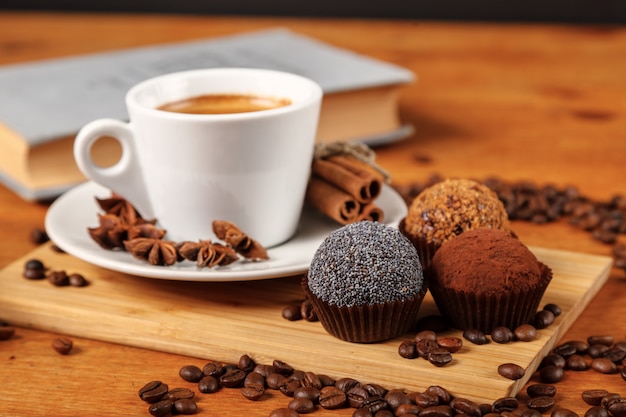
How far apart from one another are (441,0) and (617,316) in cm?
253

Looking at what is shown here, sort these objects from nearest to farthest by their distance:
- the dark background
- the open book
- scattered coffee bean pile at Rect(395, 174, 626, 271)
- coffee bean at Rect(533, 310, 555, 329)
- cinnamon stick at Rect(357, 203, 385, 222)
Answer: coffee bean at Rect(533, 310, 555, 329), cinnamon stick at Rect(357, 203, 385, 222), scattered coffee bean pile at Rect(395, 174, 626, 271), the open book, the dark background

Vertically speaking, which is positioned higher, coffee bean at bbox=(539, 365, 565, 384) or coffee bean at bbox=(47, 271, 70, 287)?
coffee bean at bbox=(539, 365, 565, 384)

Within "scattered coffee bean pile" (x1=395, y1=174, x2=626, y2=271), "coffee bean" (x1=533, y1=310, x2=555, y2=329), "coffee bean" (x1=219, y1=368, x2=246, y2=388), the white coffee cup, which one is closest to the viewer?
"coffee bean" (x1=219, y1=368, x2=246, y2=388)

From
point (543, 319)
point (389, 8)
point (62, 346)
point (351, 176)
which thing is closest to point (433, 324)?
point (543, 319)

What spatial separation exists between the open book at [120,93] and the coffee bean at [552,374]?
110 centimetres

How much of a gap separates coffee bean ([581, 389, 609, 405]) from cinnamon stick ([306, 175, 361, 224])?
55 centimetres

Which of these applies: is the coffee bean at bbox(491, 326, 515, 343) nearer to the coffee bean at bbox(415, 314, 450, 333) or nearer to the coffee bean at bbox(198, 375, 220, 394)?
the coffee bean at bbox(415, 314, 450, 333)

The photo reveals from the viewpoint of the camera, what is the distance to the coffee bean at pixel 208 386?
1.37 meters

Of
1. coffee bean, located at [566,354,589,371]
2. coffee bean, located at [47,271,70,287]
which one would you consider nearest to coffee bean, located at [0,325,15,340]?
coffee bean, located at [47,271,70,287]

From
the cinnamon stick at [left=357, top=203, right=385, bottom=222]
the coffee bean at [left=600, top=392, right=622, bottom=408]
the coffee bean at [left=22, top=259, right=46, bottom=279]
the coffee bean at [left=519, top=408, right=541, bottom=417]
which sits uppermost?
the cinnamon stick at [left=357, top=203, right=385, bottom=222]

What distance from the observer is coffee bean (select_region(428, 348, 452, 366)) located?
1363 millimetres

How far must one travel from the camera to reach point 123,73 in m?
2.46

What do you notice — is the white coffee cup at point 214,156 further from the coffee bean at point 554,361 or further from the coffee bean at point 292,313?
the coffee bean at point 554,361

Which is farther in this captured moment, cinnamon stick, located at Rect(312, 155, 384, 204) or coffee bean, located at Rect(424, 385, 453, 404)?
cinnamon stick, located at Rect(312, 155, 384, 204)
